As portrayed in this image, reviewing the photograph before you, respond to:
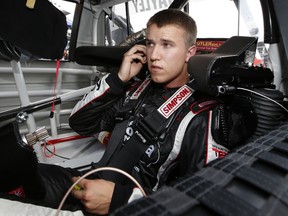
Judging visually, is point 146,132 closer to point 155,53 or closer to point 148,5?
point 155,53

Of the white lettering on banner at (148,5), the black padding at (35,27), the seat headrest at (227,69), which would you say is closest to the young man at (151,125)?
the seat headrest at (227,69)

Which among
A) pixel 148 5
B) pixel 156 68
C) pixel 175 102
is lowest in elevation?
pixel 175 102

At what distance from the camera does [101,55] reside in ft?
4.41

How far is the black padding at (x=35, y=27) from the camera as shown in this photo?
33.1 inches

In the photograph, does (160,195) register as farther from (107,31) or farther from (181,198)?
(107,31)

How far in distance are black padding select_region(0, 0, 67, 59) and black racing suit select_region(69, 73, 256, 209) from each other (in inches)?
12.1

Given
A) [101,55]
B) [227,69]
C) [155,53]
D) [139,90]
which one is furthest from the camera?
[101,55]

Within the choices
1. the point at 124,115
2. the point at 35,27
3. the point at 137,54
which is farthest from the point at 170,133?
the point at 35,27

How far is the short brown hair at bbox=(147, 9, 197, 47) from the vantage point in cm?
106

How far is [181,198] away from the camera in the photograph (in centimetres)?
31

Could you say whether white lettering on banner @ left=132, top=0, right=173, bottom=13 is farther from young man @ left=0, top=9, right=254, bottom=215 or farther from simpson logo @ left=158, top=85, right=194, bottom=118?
simpson logo @ left=158, top=85, right=194, bottom=118

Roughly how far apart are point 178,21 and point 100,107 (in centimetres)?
55

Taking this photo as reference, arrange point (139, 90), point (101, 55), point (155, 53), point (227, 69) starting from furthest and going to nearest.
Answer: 1. point (101, 55)
2. point (139, 90)
3. point (155, 53)
4. point (227, 69)

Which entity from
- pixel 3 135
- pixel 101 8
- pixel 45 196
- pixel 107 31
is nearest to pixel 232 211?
pixel 3 135
